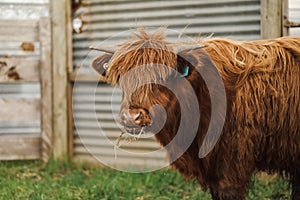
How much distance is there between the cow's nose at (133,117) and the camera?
3.80m

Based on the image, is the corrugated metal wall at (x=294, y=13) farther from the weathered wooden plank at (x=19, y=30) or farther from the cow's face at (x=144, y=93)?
the weathered wooden plank at (x=19, y=30)

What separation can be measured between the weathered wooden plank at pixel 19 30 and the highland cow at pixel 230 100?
269cm

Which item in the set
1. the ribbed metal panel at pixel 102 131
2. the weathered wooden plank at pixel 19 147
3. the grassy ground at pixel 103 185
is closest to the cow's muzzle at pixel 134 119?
the grassy ground at pixel 103 185

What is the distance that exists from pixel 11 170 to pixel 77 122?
1024 millimetres

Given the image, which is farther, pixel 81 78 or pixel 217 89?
pixel 81 78

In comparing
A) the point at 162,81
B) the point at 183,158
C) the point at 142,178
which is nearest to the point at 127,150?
the point at 142,178

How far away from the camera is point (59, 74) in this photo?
685 cm

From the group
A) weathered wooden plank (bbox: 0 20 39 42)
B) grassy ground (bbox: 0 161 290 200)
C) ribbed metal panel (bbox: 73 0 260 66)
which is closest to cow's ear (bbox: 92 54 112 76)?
grassy ground (bbox: 0 161 290 200)

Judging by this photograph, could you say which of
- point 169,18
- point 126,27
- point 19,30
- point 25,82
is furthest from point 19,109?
point 169,18

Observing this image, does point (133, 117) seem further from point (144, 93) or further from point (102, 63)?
point (102, 63)

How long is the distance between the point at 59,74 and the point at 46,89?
0.26 meters

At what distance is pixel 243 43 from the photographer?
14.5ft

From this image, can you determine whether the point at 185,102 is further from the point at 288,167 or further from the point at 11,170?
the point at 11,170

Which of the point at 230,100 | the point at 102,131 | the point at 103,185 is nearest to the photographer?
the point at 230,100
